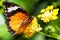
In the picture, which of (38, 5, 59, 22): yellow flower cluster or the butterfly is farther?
(38, 5, 59, 22): yellow flower cluster

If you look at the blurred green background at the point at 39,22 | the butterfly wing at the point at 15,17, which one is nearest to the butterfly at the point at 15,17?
the butterfly wing at the point at 15,17

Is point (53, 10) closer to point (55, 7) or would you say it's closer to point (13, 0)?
point (55, 7)

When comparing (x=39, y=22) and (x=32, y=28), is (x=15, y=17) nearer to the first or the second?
(x=32, y=28)

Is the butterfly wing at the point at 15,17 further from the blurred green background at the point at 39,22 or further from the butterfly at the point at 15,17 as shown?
the blurred green background at the point at 39,22

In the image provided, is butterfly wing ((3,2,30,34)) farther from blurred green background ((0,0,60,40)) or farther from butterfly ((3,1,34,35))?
blurred green background ((0,0,60,40))

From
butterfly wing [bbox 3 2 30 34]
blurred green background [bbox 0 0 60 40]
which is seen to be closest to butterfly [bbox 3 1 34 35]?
butterfly wing [bbox 3 2 30 34]
